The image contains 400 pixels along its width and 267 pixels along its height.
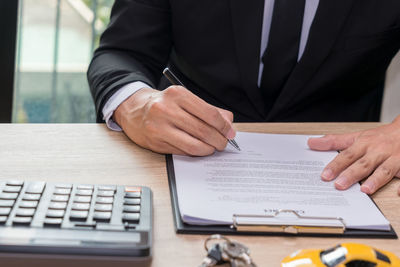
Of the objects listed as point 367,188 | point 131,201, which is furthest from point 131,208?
point 367,188

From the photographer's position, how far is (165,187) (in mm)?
755

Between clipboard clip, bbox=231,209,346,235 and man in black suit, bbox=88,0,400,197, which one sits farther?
man in black suit, bbox=88,0,400,197

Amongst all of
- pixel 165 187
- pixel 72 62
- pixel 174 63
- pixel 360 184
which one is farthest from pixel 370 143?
pixel 72 62

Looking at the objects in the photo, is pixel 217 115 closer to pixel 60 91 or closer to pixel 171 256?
pixel 171 256

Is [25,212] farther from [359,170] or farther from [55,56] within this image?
[55,56]

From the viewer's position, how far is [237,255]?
1.78 ft

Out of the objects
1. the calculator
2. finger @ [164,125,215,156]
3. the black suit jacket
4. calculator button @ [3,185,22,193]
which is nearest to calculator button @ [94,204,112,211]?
the calculator

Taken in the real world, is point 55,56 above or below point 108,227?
above

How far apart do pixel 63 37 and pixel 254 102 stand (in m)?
1.12

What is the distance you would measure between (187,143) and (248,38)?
0.45 m

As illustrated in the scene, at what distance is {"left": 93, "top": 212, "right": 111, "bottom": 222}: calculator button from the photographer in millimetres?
590

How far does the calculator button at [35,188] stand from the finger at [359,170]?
41 centimetres

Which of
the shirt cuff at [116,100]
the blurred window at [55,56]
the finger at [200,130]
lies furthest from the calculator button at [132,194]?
the blurred window at [55,56]

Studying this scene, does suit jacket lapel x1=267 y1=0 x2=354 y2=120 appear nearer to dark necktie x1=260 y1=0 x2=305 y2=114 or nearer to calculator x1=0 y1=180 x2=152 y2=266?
dark necktie x1=260 y1=0 x2=305 y2=114
